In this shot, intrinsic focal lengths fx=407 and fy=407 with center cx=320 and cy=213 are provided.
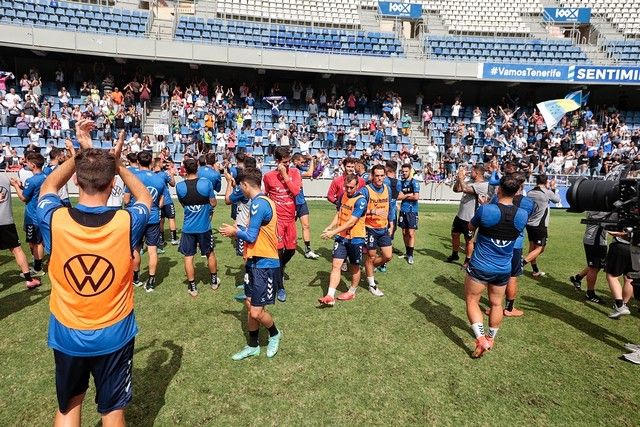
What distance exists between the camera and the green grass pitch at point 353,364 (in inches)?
153

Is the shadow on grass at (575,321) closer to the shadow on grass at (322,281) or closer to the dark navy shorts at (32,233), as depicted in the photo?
the shadow on grass at (322,281)

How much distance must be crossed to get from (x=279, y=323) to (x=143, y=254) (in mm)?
4667

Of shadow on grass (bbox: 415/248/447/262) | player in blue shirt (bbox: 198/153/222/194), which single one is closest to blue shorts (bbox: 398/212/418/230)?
shadow on grass (bbox: 415/248/447/262)

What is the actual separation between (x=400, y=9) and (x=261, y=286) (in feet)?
94.2

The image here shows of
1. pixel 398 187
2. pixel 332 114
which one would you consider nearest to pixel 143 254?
pixel 398 187

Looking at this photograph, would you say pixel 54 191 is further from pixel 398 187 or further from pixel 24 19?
pixel 24 19

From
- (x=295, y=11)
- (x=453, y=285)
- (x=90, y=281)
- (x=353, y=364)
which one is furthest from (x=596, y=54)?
(x=90, y=281)

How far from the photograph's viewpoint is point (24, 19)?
Answer: 2123 centimetres

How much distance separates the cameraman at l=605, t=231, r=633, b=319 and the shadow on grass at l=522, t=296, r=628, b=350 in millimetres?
333

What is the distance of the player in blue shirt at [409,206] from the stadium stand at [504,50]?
63.3 ft

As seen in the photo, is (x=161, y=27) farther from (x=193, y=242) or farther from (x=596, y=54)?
(x=596, y=54)

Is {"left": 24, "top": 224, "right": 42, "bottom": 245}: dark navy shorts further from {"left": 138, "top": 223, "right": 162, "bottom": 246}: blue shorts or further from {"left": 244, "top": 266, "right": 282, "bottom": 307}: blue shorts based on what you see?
{"left": 244, "top": 266, "right": 282, "bottom": 307}: blue shorts

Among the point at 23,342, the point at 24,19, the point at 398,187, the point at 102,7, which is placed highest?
the point at 102,7

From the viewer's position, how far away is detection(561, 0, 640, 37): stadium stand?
1113 inches
